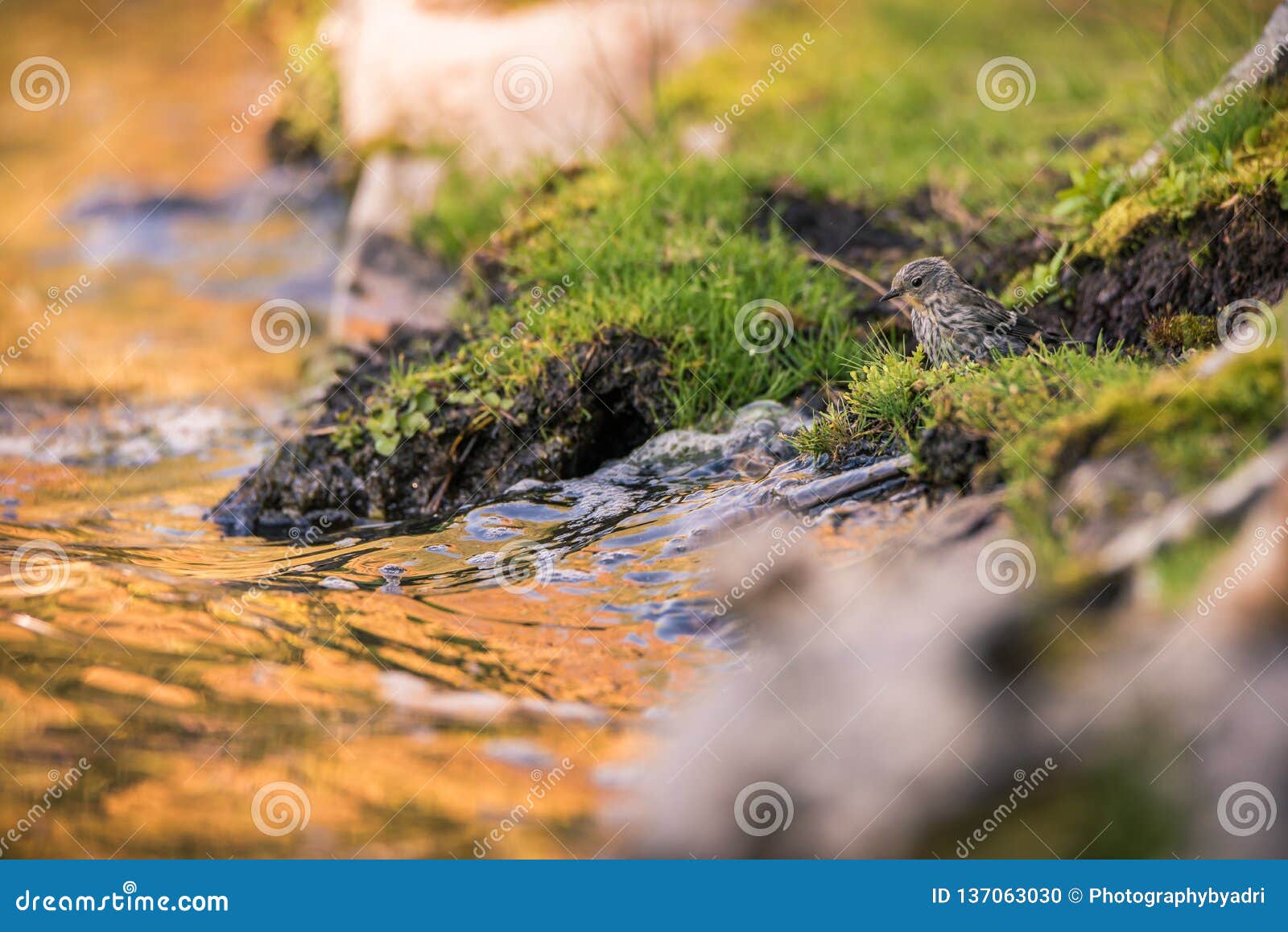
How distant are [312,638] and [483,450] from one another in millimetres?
2211

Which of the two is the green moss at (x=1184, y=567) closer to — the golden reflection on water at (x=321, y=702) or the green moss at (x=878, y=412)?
the green moss at (x=878, y=412)

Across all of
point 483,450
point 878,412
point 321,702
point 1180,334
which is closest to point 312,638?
point 321,702

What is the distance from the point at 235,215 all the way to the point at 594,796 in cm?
1076

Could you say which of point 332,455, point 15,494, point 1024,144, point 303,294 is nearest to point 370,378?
point 332,455

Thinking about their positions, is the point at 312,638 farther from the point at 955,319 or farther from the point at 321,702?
the point at 955,319

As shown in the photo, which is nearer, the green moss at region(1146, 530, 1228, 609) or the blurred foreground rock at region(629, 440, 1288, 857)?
the blurred foreground rock at region(629, 440, 1288, 857)

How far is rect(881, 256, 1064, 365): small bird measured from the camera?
5.73 meters

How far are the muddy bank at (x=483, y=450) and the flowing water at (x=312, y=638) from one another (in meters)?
0.22

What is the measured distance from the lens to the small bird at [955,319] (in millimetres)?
5727

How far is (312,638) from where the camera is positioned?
486cm

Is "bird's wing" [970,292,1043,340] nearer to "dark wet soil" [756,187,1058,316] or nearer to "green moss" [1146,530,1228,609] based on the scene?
"dark wet soil" [756,187,1058,316]

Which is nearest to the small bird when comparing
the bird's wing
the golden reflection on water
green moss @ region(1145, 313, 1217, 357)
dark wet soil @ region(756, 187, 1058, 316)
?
the bird's wing

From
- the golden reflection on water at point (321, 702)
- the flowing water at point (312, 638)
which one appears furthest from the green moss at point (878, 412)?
the golden reflection on water at point (321, 702)

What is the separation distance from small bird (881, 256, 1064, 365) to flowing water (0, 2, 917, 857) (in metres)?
1.03
